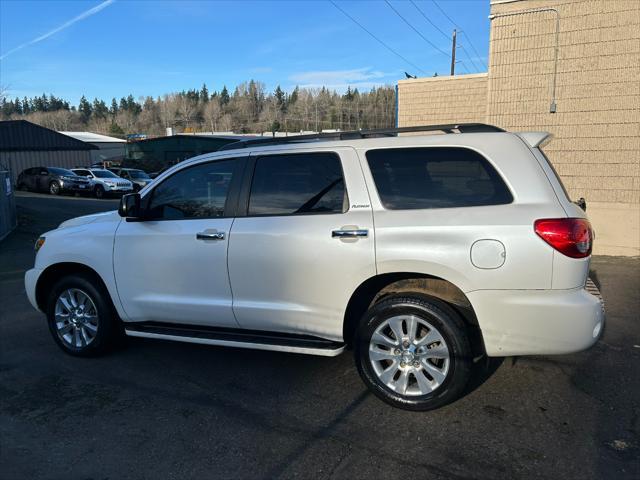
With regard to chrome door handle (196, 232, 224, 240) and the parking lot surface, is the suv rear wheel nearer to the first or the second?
the parking lot surface

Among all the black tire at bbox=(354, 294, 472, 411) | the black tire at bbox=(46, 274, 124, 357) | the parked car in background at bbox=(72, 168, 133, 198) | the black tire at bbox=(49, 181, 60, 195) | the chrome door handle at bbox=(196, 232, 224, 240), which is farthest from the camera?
the black tire at bbox=(49, 181, 60, 195)

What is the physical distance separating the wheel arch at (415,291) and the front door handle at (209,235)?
3.93 ft

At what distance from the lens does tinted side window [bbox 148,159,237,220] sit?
4.44 metres

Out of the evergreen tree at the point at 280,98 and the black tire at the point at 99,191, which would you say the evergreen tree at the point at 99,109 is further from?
the black tire at the point at 99,191

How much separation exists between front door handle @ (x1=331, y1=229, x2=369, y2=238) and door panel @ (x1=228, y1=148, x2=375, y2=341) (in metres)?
0.01

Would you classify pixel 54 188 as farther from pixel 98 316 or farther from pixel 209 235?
pixel 209 235

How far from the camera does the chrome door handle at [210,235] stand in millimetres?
4236

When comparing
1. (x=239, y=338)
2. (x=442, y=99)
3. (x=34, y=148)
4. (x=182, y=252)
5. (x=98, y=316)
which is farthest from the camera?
(x=34, y=148)

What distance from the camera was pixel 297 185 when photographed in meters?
4.16

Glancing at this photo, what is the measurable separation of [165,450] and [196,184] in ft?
7.30

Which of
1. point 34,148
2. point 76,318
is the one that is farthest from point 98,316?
point 34,148

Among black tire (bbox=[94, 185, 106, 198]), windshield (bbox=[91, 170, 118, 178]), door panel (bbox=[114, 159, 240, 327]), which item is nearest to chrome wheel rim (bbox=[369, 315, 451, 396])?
door panel (bbox=[114, 159, 240, 327])

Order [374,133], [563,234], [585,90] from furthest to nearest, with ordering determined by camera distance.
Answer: [585,90] < [374,133] < [563,234]

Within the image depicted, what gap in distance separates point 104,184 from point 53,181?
2954 mm
